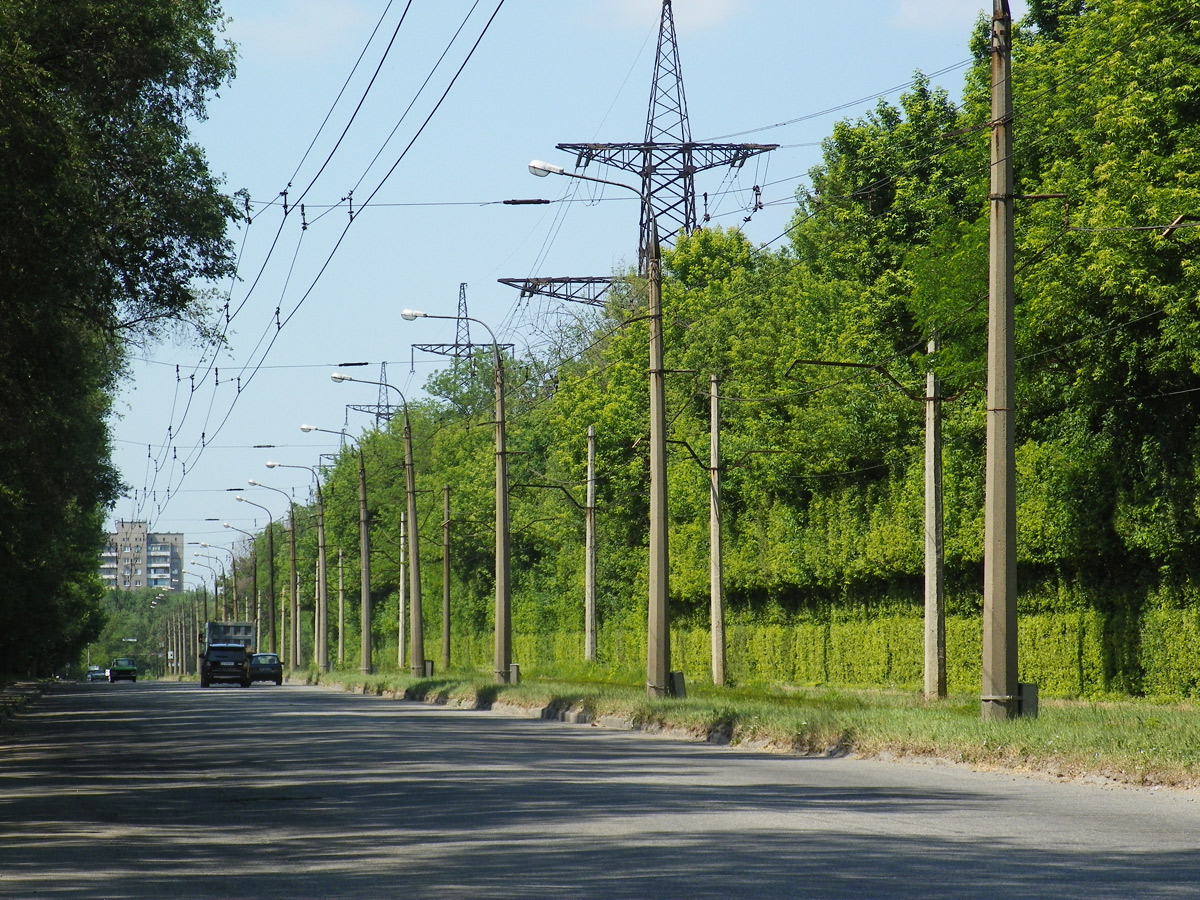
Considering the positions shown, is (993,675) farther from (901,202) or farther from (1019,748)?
(901,202)

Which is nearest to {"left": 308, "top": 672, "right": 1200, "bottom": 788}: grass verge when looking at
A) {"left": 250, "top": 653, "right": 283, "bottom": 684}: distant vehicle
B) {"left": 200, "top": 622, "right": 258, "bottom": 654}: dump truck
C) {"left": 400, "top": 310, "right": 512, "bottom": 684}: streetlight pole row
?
→ {"left": 400, "top": 310, "right": 512, "bottom": 684}: streetlight pole row

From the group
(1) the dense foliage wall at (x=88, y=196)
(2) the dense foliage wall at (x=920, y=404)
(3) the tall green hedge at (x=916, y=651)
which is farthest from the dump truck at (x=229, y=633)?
(1) the dense foliage wall at (x=88, y=196)

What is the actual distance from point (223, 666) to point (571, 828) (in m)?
66.2

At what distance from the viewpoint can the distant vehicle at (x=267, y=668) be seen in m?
81.6

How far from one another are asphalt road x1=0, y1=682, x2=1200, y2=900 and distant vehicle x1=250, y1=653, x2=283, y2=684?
198ft

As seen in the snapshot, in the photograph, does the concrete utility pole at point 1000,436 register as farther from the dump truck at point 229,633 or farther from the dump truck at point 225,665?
the dump truck at point 229,633

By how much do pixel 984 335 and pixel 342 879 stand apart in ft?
111

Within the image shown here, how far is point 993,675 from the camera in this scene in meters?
20.4

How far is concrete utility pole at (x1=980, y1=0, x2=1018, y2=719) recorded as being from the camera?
66.7 ft

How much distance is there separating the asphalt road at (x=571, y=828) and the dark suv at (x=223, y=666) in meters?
54.2

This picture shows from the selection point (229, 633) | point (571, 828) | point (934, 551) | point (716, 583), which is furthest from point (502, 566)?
point (229, 633)

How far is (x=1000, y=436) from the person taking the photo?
2089cm

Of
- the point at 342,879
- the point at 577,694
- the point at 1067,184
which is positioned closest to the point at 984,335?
the point at 1067,184

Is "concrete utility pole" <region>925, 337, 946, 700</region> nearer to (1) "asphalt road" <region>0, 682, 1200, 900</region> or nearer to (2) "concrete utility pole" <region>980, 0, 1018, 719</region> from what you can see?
(2) "concrete utility pole" <region>980, 0, 1018, 719</region>
